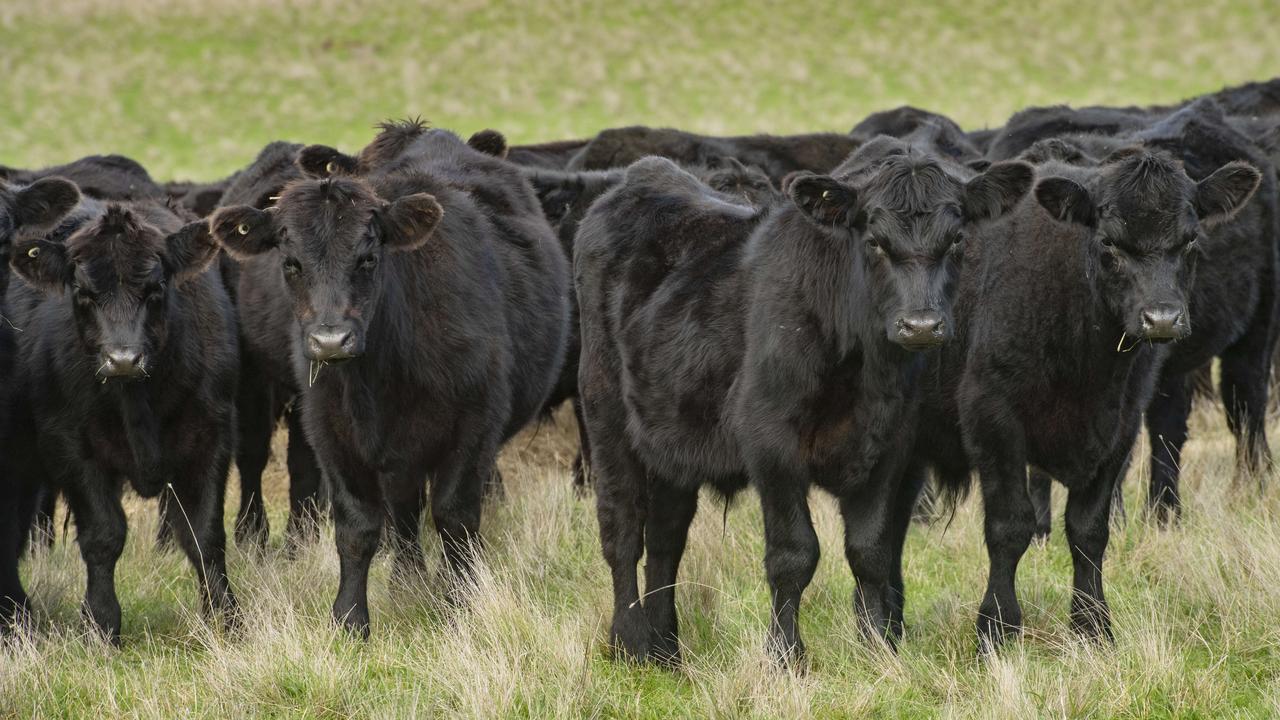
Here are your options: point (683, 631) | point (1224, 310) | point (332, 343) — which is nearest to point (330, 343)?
point (332, 343)

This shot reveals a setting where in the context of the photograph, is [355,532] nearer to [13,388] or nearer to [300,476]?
[13,388]

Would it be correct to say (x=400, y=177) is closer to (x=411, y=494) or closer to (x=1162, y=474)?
(x=411, y=494)

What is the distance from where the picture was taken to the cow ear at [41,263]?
244 inches

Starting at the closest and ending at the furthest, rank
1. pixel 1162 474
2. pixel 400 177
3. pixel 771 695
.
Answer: pixel 771 695, pixel 400 177, pixel 1162 474

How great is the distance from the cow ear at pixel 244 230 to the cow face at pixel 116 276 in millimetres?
483

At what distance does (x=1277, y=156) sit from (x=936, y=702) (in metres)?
6.07

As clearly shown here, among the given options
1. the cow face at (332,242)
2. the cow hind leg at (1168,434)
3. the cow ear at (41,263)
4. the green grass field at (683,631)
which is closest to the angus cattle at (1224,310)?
the cow hind leg at (1168,434)

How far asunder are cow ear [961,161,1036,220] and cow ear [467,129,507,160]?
14.3 ft

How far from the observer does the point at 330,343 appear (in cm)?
543

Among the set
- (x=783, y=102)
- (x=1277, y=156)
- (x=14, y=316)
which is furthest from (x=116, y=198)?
(x=783, y=102)

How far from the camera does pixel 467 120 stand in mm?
33000

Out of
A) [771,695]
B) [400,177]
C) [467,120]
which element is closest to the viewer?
[771,695]

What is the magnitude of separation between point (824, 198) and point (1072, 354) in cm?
128

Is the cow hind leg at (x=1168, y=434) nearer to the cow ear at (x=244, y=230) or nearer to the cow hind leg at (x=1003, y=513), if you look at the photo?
the cow hind leg at (x=1003, y=513)
